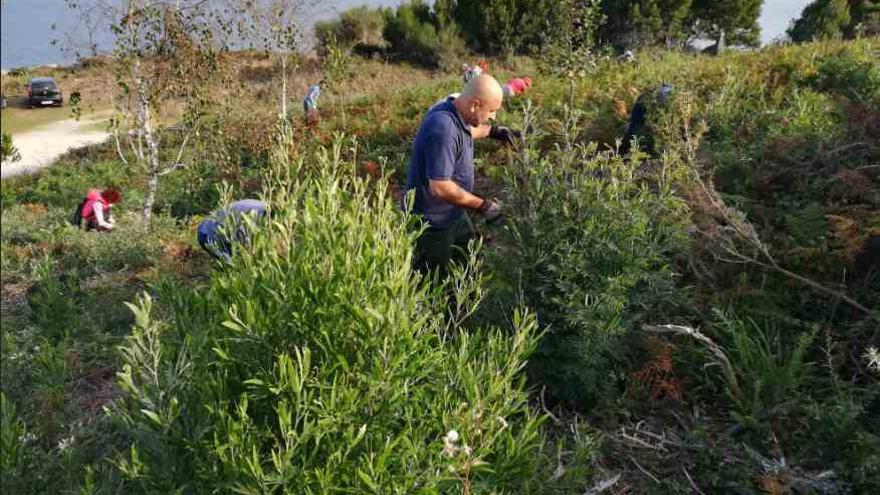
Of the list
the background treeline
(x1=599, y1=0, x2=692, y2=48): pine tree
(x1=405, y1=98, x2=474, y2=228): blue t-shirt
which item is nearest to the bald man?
(x1=405, y1=98, x2=474, y2=228): blue t-shirt

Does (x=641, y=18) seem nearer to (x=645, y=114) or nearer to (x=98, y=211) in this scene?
(x=645, y=114)

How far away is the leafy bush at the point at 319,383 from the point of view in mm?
1954

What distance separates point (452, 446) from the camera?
1875mm

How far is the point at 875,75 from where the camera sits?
6.78m

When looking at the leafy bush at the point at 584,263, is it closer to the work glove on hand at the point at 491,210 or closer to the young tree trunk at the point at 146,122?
the work glove on hand at the point at 491,210

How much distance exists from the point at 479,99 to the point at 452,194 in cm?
56

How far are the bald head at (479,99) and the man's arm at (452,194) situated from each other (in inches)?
16.5

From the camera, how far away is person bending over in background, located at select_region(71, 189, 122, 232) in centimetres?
885

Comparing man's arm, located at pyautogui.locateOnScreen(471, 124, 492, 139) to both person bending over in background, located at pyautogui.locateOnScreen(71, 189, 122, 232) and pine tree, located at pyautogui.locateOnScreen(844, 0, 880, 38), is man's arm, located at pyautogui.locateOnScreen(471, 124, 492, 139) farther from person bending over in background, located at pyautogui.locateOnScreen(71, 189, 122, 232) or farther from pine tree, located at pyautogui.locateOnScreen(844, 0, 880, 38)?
pine tree, located at pyautogui.locateOnScreen(844, 0, 880, 38)

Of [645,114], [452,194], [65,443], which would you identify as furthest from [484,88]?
[645,114]

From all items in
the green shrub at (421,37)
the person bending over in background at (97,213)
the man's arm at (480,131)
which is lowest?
the person bending over in background at (97,213)

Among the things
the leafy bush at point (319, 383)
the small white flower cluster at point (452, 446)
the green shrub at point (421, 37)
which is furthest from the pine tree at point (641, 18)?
the small white flower cluster at point (452, 446)

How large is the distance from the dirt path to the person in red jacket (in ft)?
23.8

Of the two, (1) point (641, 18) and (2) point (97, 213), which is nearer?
(2) point (97, 213)
